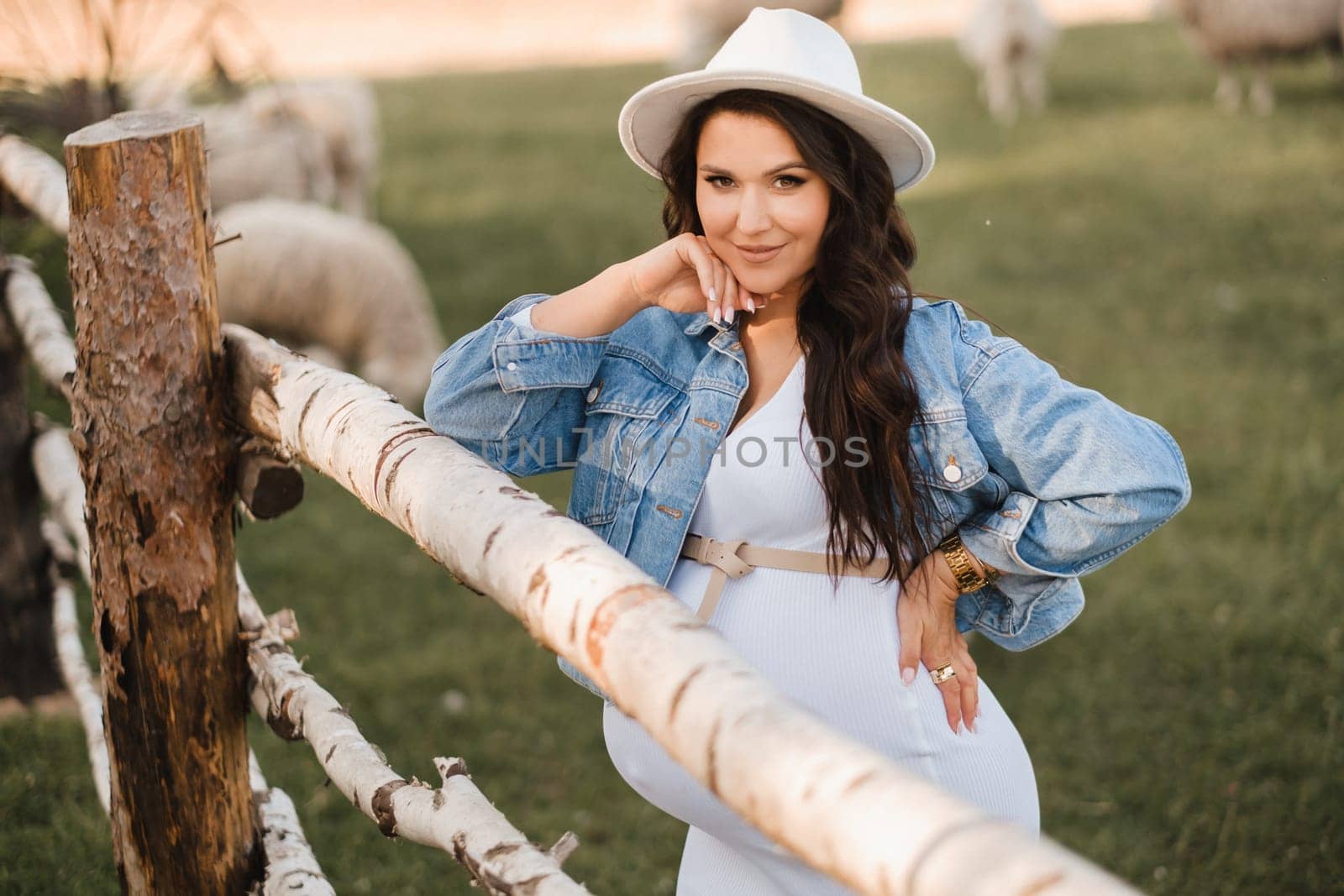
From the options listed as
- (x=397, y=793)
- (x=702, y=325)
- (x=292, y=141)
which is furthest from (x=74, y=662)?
(x=292, y=141)

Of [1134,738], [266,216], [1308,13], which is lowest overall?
[1134,738]

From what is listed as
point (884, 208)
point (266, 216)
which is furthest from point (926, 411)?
point (266, 216)

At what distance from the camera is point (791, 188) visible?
1831 millimetres

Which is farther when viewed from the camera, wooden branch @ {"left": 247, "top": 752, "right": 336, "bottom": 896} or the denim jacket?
wooden branch @ {"left": 247, "top": 752, "right": 336, "bottom": 896}

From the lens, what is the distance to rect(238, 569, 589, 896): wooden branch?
1.50 meters

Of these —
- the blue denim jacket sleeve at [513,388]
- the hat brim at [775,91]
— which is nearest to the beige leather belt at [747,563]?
the blue denim jacket sleeve at [513,388]

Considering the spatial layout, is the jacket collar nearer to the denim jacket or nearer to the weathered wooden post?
the denim jacket

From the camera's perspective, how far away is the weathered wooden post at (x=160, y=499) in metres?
1.85

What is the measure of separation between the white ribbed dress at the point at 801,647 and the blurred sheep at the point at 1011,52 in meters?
9.43

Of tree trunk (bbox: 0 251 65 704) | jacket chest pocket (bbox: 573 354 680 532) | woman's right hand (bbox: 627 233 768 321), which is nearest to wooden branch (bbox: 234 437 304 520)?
jacket chest pocket (bbox: 573 354 680 532)

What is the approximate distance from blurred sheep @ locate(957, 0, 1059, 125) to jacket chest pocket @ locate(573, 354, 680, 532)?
9363 mm

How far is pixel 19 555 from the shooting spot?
345cm

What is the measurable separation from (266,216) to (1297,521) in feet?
16.5

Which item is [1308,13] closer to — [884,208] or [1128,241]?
[1128,241]
